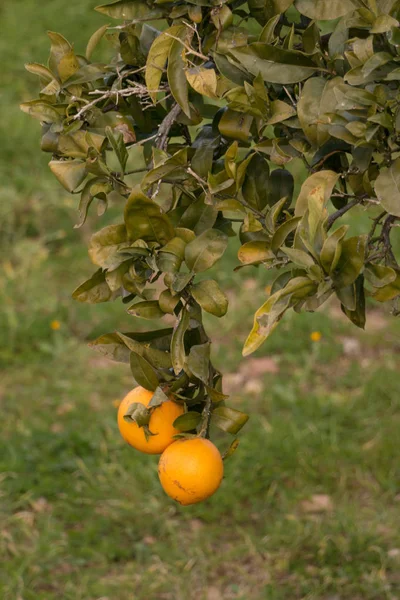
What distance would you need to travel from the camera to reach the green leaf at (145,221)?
41.4 inches

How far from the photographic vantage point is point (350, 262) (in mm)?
1027

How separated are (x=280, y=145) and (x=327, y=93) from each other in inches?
4.6

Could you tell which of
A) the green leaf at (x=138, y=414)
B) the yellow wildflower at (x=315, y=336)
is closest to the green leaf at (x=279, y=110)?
the green leaf at (x=138, y=414)

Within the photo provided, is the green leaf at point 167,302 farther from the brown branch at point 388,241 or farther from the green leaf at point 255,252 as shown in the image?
the brown branch at point 388,241

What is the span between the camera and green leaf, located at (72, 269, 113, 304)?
3.80 feet

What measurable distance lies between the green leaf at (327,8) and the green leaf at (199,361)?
1.48ft

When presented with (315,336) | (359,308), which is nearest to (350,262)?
(359,308)

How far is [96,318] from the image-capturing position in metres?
3.51

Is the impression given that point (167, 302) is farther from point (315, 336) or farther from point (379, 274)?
point (315, 336)

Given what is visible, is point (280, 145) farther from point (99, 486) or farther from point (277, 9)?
point (99, 486)

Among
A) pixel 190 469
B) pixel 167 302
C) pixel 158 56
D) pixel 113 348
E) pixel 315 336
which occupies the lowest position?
pixel 315 336

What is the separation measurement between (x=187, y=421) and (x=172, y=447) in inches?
1.8

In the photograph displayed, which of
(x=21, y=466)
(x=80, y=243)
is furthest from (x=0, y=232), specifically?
(x=21, y=466)

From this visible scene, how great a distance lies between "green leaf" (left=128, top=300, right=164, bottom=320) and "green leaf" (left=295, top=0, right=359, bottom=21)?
0.42 meters
